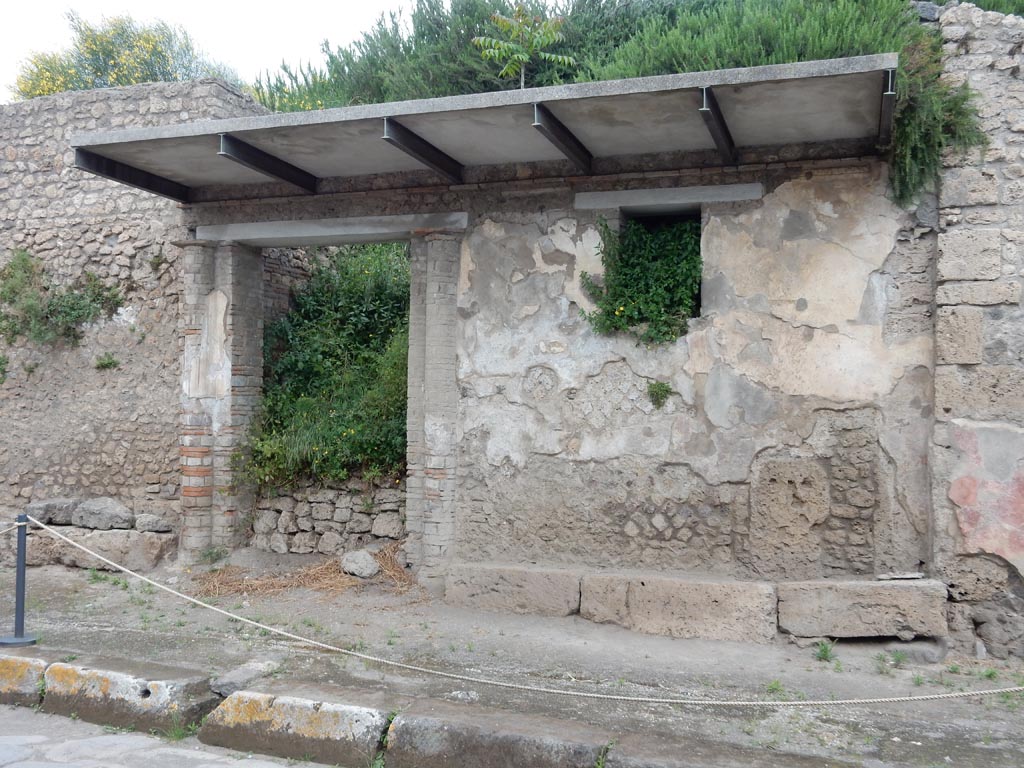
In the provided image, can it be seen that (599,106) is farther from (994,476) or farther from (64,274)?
(64,274)

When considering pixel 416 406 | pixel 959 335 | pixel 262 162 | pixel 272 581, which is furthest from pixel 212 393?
pixel 959 335

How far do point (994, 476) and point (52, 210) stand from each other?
802 cm

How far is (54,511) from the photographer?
8031mm

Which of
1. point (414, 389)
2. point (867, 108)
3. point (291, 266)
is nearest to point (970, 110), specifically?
point (867, 108)

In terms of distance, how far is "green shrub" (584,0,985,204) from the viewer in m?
5.54

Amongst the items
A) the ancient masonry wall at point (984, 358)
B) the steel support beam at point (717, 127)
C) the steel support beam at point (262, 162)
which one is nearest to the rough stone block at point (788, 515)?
the ancient masonry wall at point (984, 358)

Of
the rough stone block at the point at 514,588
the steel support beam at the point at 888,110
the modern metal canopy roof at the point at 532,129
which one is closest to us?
the steel support beam at the point at 888,110

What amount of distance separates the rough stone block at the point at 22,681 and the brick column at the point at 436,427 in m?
2.76

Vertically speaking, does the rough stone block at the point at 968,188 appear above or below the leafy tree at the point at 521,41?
below

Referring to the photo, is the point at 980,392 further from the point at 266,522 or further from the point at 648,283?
the point at 266,522

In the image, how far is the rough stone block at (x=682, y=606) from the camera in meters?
5.74

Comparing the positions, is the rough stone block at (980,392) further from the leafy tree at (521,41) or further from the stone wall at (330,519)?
the leafy tree at (521,41)

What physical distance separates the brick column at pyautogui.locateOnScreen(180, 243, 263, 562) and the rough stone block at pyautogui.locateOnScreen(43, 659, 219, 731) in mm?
2971

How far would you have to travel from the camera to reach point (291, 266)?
8.77 meters
